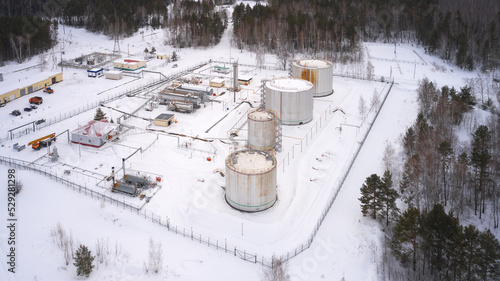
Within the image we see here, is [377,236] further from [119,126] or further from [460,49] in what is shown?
[460,49]

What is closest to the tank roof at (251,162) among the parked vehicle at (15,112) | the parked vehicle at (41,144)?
the parked vehicle at (41,144)

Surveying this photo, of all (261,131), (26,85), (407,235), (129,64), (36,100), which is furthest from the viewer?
(129,64)

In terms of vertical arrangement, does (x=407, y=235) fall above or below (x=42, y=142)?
below

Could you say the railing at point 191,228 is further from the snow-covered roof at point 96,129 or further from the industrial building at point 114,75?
the industrial building at point 114,75

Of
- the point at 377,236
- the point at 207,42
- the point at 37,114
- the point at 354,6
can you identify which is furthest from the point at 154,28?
the point at 377,236

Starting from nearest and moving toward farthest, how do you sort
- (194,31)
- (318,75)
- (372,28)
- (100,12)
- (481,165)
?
(481,165) → (318,75) → (194,31) → (372,28) → (100,12)

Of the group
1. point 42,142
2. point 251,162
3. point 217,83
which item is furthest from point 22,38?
point 251,162

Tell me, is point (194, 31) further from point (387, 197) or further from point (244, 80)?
point (387, 197)
